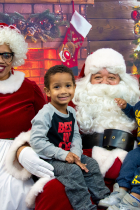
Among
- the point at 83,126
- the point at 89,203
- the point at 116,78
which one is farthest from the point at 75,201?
the point at 116,78

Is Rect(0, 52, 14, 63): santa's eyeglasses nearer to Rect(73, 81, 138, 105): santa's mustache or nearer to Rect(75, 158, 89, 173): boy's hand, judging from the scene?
Rect(73, 81, 138, 105): santa's mustache

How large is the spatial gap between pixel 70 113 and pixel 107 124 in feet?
1.47

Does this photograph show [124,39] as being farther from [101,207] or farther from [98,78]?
[101,207]

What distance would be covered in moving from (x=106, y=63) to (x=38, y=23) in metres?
1.61

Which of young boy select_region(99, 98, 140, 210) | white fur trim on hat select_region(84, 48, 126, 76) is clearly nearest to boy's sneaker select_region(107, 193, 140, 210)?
young boy select_region(99, 98, 140, 210)

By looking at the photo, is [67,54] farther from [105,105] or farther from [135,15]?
[105,105]

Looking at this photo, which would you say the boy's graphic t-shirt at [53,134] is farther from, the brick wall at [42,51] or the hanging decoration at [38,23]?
the hanging decoration at [38,23]

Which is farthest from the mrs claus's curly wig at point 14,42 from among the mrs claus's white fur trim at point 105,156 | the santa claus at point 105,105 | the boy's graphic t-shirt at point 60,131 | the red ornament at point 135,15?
the red ornament at point 135,15

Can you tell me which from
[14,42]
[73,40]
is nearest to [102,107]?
[14,42]

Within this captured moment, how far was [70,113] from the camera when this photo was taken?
1.58 meters

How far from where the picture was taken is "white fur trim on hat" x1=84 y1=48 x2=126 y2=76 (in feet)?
6.63

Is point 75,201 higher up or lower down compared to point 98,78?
lower down

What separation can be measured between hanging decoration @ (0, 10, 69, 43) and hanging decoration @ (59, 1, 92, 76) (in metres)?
0.14

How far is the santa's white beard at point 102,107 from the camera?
6.17 feet
